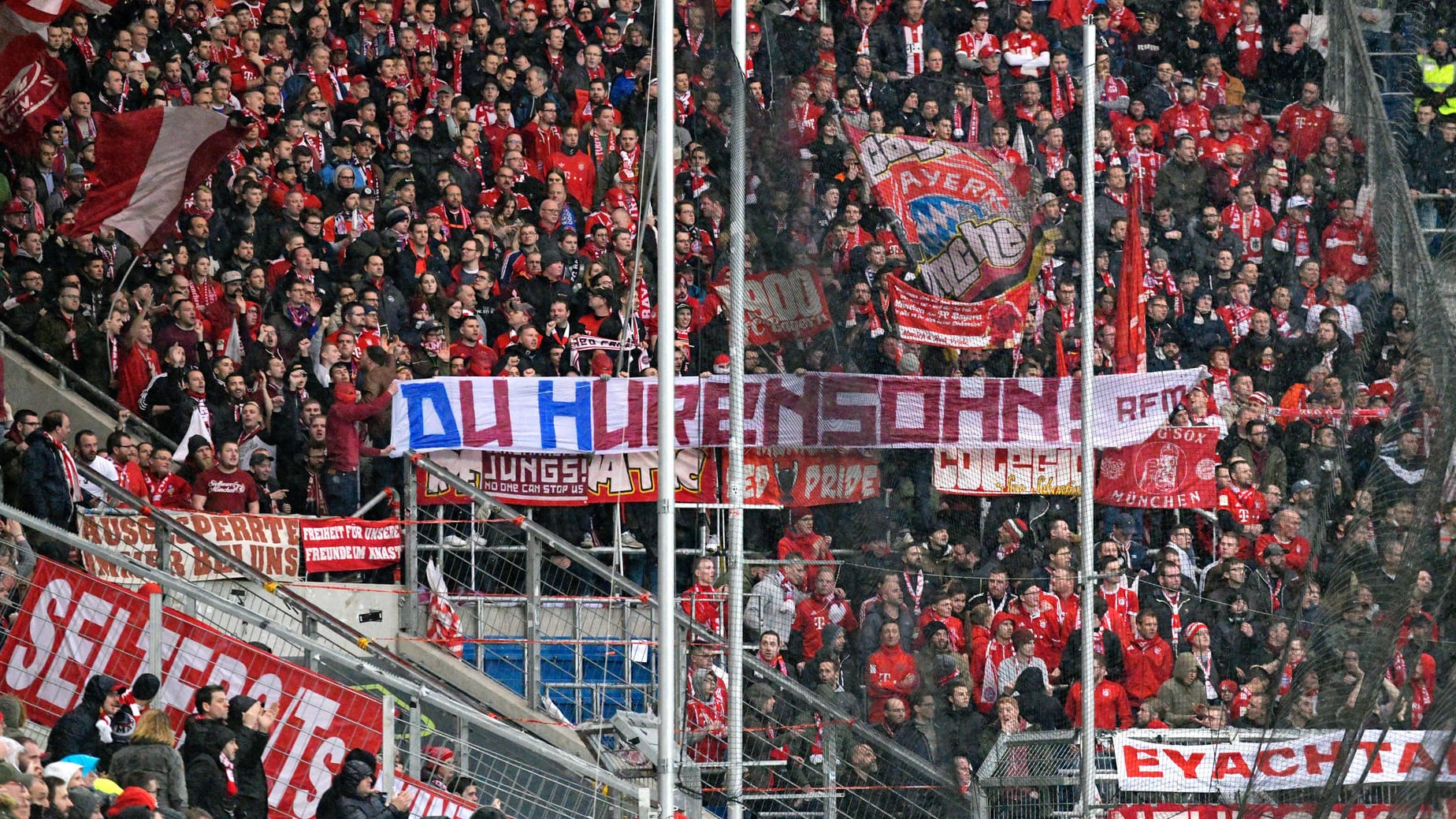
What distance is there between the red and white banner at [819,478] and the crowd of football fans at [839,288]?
116mm

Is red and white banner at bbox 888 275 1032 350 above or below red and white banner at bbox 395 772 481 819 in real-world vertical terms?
above

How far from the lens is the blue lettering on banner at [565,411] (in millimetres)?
15094

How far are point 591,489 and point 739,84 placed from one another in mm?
5853

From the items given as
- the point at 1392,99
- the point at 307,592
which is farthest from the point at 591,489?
the point at 1392,99

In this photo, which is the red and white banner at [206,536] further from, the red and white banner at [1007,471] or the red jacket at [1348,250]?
the red jacket at [1348,250]

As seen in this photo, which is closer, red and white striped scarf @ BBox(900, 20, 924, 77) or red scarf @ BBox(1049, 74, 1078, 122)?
red scarf @ BBox(1049, 74, 1078, 122)

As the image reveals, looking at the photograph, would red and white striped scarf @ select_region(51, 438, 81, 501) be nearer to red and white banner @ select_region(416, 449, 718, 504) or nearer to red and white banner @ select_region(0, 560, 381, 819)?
red and white banner @ select_region(0, 560, 381, 819)

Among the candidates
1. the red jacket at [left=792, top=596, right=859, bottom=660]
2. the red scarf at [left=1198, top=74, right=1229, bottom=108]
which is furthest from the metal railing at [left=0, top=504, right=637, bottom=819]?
the red scarf at [left=1198, top=74, right=1229, bottom=108]

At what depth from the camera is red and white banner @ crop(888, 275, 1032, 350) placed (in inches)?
400

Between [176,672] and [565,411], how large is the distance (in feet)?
14.4

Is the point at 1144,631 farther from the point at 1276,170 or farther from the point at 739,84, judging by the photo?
the point at 739,84

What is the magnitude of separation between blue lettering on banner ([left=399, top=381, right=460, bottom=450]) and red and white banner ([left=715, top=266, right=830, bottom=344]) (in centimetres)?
539

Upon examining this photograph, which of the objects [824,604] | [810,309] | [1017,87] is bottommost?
[824,604]

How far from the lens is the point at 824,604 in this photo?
9062 mm
